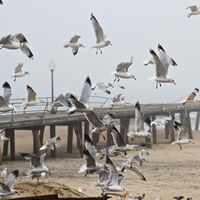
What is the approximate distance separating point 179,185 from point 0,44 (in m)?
7.94

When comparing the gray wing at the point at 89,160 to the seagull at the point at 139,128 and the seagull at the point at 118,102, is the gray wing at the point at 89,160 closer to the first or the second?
the seagull at the point at 139,128

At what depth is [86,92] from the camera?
9750 millimetres

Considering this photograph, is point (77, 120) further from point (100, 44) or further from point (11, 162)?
point (100, 44)

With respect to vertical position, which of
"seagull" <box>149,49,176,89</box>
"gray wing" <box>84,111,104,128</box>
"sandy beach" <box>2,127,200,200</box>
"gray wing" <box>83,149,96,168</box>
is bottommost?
"sandy beach" <box>2,127,200,200</box>

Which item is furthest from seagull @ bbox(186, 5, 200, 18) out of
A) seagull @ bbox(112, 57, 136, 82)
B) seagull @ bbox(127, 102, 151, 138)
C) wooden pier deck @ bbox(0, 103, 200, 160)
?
wooden pier deck @ bbox(0, 103, 200, 160)

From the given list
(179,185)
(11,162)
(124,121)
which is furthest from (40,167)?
(124,121)

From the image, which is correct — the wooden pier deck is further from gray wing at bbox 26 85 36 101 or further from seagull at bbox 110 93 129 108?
gray wing at bbox 26 85 36 101

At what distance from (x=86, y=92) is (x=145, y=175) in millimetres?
9427

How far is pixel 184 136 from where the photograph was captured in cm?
1230

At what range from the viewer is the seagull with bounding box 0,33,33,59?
10.8 m

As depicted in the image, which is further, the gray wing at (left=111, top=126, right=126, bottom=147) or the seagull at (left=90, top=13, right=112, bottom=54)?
the seagull at (left=90, top=13, right=112, bottom=54)

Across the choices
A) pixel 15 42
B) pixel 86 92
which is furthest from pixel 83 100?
pixel 15 42

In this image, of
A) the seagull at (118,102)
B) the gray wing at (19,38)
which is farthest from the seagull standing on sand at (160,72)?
the seagull at (118,102)

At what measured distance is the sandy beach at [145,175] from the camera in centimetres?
1355
